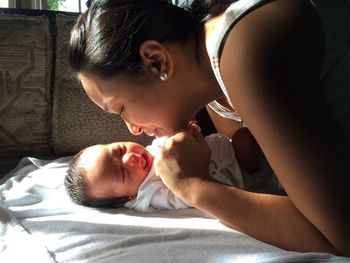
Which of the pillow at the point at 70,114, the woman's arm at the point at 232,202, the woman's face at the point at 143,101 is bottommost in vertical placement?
the pillow at the point at 70,114

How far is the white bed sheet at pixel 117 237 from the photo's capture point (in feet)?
2.87

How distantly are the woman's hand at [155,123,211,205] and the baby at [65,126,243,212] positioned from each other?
198 millimetres

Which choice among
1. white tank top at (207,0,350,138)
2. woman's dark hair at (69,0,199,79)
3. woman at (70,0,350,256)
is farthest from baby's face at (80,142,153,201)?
white tank top at (207,0,350,138)

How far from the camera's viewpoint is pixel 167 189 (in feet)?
3.86

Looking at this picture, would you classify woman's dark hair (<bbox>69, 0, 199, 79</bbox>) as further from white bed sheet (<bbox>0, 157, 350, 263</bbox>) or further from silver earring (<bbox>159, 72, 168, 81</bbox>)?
white bed sheet (<bbox>0, 157, 350, 263</bbox>)

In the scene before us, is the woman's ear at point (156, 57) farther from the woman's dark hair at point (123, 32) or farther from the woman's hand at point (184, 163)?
the woman's hand at point (184, 163)

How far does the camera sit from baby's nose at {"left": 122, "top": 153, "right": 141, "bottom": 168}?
127cm

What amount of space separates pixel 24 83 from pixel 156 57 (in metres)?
1.01

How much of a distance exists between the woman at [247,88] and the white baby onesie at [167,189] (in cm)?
18

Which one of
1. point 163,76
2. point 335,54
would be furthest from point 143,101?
point 335,54

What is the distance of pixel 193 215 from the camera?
3.63 ft

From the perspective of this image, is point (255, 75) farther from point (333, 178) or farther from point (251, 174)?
point (251, 174)

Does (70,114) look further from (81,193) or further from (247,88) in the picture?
(247,88)

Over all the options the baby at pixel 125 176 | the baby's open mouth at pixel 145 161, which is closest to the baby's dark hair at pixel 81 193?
the baby at pixel 125 176
